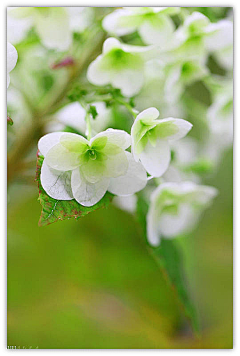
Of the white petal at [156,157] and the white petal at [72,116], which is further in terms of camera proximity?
the white petal at [72,116]

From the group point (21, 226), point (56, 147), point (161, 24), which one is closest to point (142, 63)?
point (161, 24)

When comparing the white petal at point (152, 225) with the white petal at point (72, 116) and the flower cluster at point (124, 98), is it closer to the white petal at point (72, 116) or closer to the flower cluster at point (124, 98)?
the flower cluster at point (124, 98)

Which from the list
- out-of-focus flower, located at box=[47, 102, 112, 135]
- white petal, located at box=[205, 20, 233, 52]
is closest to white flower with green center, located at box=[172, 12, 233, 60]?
white petal, located at box=[205, 20, 233, 52]

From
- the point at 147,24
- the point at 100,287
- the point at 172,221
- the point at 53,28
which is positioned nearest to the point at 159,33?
the point at 147,24

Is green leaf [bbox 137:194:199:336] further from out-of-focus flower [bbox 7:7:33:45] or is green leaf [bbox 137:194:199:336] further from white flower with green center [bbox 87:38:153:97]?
out-of-focus flower [bbox 7:7:33:45]

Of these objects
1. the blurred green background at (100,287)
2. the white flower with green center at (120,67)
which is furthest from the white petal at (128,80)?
the blurred green background at (100,287)

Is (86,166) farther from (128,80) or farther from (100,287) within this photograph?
(100,287)

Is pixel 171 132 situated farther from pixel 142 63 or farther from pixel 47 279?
pixel 47 279
